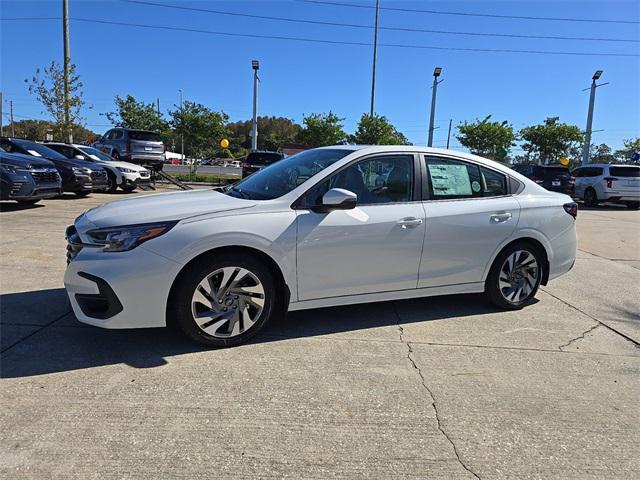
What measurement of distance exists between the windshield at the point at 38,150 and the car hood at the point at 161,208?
33.0 feet

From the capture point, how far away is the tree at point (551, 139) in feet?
132

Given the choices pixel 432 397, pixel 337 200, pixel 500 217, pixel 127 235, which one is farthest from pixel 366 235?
pixel 127 235

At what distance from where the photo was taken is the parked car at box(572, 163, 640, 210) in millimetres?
18469

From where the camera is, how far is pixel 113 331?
13.2 feet

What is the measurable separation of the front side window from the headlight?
1188mm

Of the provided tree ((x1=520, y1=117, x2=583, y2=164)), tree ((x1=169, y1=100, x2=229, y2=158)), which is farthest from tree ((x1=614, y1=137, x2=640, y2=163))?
tree ((x1=169, y1=100, x2=229, y2=158))

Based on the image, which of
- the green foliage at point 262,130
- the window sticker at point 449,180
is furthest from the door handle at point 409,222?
the green foliage at point 262,130

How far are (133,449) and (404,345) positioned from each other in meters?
2.23

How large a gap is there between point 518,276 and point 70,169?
41.0 feet

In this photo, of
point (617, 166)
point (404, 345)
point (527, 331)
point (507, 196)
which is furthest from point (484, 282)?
point (617, 166)

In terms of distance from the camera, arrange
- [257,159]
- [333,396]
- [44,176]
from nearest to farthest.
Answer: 1. [333,396]
2. [44,176]
3. [257,159]

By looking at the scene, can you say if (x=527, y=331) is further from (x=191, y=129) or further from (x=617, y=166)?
(x=191, y=129)

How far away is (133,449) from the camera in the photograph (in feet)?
8.20

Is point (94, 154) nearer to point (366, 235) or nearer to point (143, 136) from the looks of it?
point (143, 136)
